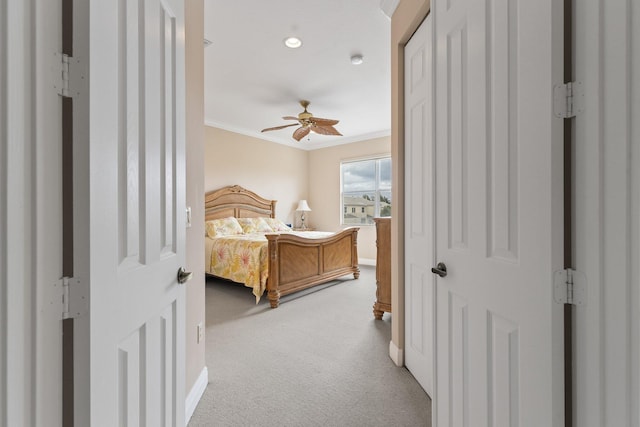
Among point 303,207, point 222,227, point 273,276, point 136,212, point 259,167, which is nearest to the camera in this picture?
point 136,212

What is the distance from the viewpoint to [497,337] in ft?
3.10

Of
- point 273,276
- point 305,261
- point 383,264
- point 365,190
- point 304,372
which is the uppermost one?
point 365,190

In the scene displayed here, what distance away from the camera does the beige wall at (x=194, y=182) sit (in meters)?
1.70

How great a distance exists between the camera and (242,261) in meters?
3.82

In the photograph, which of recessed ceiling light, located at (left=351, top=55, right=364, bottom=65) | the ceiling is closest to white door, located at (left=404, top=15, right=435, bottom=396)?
the ceiling

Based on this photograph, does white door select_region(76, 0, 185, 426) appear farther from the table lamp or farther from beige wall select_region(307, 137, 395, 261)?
the table lamp

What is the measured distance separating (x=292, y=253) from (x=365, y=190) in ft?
10.3

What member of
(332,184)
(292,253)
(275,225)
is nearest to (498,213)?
(292,253)

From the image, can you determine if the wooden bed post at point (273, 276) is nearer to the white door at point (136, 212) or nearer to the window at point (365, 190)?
the white door at point (136, 212)
